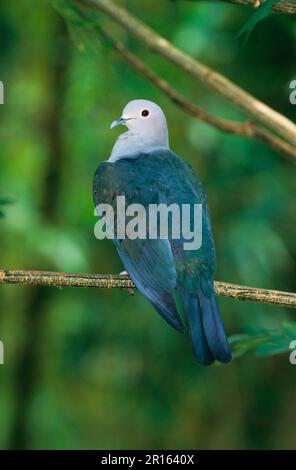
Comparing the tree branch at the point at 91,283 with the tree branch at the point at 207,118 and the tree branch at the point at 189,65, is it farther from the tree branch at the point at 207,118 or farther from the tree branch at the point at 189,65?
the tree branch at the point at 207,118

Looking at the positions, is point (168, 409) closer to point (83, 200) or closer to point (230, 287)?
point (83, 200)

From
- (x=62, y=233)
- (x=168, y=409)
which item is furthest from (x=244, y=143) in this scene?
(x=168, y=409)

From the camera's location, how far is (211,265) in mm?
3033

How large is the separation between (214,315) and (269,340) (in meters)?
0.19

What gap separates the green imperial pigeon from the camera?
108 inches

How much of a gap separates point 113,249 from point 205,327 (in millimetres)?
3190

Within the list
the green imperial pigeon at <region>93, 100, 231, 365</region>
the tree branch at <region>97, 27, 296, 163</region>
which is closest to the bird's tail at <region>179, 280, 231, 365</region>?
the green imperial pigeon at <region>93, 100, 231, 365</region>

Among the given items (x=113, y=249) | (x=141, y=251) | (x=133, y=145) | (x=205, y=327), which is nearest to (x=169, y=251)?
Result: (x=141, y=251)

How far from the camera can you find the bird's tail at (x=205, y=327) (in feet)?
8.74

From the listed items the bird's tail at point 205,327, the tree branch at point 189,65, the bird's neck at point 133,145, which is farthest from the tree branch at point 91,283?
the bird's neck at point 133,145

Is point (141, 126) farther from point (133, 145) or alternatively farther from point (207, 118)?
point (207, 118)

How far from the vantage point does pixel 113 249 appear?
594 centimetres
